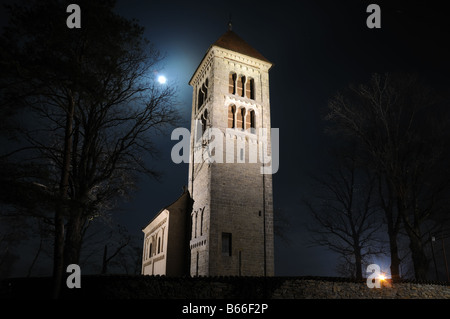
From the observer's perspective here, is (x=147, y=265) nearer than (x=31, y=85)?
No

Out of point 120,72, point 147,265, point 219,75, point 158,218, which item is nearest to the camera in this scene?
point 120,72

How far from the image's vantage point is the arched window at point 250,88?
87.3ft

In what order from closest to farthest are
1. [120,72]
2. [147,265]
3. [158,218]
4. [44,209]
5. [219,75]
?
[44,209] → [120,72] → [219,75] → [158,218] → [147,265]

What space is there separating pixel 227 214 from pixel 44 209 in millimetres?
14280

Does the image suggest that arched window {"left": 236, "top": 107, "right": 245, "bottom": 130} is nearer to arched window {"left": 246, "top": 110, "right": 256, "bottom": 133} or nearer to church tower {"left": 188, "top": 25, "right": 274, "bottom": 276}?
church tower {"left": 188, "top": 25, "right": 274, "bottom": 276}

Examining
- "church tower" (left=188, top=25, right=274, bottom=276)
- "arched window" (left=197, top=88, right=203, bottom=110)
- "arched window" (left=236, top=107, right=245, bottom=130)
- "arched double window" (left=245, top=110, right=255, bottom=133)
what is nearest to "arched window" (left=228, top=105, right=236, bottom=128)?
"church tower" (left=188, top=25, right=274, bottom=276)

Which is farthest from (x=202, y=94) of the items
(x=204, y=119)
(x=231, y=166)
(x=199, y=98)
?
(x=231, y=166)

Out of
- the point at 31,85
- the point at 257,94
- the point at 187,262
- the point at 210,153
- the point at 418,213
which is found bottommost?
the point at 187,262

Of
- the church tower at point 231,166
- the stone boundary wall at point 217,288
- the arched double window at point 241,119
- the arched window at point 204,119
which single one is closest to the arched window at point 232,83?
the church tower at point 231,166

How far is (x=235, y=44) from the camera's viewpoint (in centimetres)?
2784

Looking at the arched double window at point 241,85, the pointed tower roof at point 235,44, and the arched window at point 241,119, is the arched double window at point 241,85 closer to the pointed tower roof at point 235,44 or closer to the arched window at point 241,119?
the arched window at point 241,119

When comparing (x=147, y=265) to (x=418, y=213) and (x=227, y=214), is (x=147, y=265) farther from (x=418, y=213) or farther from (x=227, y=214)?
(x=418, y=213)
